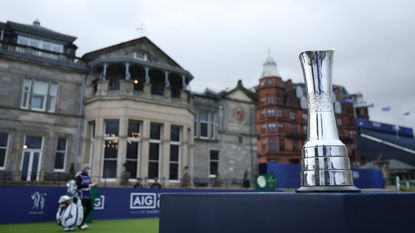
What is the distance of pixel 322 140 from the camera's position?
340cm

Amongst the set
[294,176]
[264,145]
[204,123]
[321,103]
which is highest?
[264,145]

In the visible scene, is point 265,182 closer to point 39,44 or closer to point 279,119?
point 39,44

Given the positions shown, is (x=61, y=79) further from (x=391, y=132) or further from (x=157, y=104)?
(x=391, y=132)

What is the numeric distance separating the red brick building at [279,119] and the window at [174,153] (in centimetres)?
3929

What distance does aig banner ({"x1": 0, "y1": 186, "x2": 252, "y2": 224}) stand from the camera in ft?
38.0

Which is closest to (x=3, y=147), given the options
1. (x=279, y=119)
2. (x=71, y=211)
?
(x=71, y=211)

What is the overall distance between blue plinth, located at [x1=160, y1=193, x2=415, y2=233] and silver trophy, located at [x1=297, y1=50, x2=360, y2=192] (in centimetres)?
45

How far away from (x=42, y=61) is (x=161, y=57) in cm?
864

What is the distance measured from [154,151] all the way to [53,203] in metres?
9.60

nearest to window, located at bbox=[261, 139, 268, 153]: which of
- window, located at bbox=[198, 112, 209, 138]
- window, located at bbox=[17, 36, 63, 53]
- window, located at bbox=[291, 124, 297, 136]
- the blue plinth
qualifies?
window, located at bbox=[291, 124, 297, 136]

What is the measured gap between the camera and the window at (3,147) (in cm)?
1875

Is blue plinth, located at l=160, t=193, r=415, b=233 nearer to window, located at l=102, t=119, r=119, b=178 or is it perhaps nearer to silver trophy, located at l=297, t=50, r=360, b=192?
silver trophy, located at l=297, t=50, r=360, b=192

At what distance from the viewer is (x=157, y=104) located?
2177 centimetres

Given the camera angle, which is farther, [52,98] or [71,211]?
[52,98]
